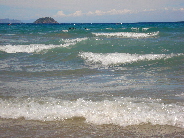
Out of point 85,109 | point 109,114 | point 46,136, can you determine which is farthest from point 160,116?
point 46,136

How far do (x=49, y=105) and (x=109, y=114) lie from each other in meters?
1.30

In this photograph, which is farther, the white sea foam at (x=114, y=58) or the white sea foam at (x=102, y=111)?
the white sea foam at (x=114, y=58)

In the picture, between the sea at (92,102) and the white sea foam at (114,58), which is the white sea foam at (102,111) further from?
the white sea foam at (114,58)

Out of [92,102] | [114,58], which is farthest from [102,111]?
[114,58]

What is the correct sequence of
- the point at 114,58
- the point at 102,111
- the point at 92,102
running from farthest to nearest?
the point at 114,58
the point at 92,102
the point at 102,111

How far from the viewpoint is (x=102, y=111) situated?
4.19 metres

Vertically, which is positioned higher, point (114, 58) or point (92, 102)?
point (114, 58)

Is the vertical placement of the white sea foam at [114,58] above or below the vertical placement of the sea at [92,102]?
above

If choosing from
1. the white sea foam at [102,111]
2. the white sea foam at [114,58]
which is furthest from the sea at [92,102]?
the white sea foam at [114,58]

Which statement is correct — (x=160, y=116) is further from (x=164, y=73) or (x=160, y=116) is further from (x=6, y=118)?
(x=164, y=73)

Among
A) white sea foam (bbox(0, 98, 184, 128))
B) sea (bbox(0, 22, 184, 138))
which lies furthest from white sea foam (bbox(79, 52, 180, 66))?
white sea foam (bbox(0, 98, 184, 128))

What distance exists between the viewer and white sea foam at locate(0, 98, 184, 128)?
3.88m

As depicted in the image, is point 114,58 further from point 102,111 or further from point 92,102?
point 102,111

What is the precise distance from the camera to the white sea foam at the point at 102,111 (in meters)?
3.88
